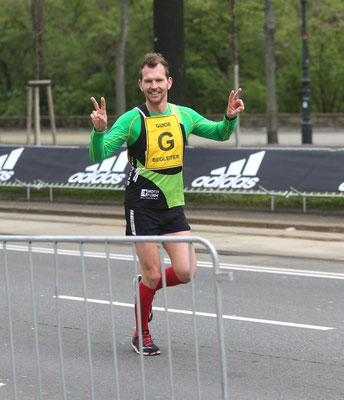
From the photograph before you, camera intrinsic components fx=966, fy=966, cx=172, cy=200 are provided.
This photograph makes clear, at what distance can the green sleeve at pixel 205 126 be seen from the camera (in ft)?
22.7

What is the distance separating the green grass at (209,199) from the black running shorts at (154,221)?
973 cm

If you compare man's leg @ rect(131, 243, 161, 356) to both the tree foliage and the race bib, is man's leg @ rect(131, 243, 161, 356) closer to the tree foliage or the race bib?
the race bib

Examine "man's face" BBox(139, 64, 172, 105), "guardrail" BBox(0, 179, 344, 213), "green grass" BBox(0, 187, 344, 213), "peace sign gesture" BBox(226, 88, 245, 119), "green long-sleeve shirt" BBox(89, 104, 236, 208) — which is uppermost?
"man's face" BBox(139, 64, 172, 105)

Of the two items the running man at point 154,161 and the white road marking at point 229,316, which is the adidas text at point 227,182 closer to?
the white road marking at point 229,316

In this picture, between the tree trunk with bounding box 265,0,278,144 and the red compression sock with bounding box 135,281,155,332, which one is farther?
the tree trunk with bounding box 265,0,278,144

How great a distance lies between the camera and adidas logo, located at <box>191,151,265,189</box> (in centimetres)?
1661

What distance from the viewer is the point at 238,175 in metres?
16.8

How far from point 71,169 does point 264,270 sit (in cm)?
843

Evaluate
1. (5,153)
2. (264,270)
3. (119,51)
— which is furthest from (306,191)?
(119,51)

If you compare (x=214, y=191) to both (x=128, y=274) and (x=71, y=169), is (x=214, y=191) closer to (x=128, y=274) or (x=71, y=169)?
(x=71, y=169)

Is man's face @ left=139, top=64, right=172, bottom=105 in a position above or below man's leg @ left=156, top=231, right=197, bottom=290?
above

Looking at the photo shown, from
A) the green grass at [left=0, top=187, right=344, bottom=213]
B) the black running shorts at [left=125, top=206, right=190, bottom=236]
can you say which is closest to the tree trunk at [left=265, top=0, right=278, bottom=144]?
the green grass at [left=0, top=187, right=344, bottom=213]

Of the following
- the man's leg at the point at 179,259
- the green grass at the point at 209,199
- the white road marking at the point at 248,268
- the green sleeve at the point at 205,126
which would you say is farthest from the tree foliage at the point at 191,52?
the man's leg at the point at 179,259

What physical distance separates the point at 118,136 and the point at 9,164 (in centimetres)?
1332
